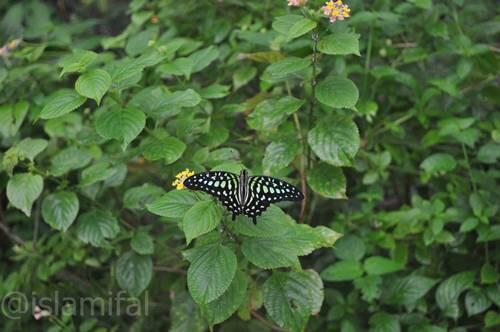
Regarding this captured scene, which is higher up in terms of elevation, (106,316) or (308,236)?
(308,236)

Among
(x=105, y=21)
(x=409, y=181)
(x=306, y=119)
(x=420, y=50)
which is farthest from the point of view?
(x=105, y=21)

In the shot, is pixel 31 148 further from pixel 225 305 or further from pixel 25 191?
pixel 225 305

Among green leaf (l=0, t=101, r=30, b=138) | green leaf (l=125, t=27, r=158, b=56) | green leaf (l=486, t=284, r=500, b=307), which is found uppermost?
green leaf (l=125, t=27, r=158, b=56)

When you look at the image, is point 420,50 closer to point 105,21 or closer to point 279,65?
point 279,65

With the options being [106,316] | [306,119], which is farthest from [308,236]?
[106,316]

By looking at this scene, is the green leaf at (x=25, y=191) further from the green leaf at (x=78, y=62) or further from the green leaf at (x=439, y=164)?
the green leaf at (x=439, y=164)

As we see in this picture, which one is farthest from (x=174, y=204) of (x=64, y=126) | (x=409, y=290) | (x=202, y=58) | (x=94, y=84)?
(x=64, y=126)

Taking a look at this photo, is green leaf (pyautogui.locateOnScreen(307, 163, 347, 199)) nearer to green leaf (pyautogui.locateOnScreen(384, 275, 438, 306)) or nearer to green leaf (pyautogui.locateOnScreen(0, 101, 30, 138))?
green leaf (pyautogui.locateOnScreen(384, 275, 438, 306))

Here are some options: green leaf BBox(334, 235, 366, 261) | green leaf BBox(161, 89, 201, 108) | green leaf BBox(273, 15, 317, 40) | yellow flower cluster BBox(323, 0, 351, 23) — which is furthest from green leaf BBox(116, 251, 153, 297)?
yellow flower cluster BBox(323, 0, 351, 23)
